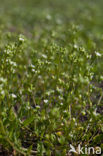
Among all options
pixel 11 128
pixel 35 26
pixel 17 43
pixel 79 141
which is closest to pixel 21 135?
pixel 11 128

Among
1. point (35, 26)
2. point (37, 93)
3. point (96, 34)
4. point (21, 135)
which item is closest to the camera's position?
point (21, 135)

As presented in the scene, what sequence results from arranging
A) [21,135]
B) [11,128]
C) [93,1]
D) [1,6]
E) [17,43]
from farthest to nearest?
[93,1]
[1,6]
[17,43]
[21,135]
[11,128]

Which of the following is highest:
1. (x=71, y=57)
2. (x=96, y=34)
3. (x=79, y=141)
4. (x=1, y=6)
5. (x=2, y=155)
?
(x=1, y=6)

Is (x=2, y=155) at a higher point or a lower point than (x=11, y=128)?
lower

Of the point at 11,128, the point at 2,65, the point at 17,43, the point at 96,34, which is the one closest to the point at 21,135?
the point at 11,128

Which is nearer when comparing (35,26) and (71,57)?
(71,57)

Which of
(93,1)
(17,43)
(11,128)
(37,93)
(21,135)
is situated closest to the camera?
(11,128)

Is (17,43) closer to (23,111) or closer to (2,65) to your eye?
(2,65)

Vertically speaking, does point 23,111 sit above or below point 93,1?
below

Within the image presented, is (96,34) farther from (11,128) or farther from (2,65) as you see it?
(11,128)
